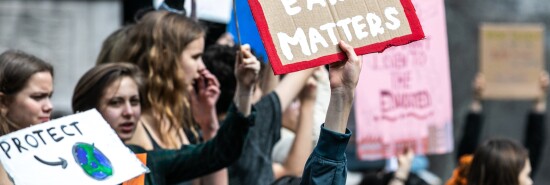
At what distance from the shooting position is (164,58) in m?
5.62

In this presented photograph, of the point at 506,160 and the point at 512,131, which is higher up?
the point at 506,160

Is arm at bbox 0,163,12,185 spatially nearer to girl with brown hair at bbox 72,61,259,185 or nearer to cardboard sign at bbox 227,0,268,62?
girl with brown hair at bbox 72,61,259,185

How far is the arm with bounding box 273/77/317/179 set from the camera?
19.2ft

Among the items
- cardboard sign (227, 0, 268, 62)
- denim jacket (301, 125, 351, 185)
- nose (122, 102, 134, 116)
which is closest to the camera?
denim jacket (301, 125, 351, 185)

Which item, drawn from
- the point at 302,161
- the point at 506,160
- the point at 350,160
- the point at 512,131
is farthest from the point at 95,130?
the point at 512,131

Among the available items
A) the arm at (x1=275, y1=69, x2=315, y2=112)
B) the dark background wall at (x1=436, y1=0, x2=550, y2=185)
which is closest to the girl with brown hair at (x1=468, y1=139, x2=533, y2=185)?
the arm at (x1=275, y1=69, x2=315, y2=112)

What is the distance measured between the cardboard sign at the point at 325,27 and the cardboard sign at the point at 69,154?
70 cm

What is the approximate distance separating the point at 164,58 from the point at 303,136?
68 cm

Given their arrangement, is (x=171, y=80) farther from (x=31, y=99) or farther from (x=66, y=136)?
(x=66, y=136)

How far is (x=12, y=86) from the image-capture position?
4.64 m

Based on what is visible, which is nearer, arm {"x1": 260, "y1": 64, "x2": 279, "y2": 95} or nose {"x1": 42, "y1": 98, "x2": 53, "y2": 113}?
nose {"x1": 42, "y1": 98, "x2": 53, "y2": 113}

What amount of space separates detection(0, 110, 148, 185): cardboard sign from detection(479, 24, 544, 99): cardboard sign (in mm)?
4868

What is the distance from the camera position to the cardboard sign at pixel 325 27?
387 centimetres

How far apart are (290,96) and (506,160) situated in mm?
975
